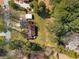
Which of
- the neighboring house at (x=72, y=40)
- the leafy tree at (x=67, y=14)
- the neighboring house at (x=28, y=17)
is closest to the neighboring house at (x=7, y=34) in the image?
the neighboring house at (x=28, y=17)

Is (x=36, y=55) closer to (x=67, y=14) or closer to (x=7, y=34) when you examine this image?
(x=7, y=34)

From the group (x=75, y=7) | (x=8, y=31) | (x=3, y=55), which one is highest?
(x=75, y=7)

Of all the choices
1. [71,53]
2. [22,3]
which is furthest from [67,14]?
[22,3]

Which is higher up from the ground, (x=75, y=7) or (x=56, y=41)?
(x=75, y=7)

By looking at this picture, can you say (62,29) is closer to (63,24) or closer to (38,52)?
(63,24)

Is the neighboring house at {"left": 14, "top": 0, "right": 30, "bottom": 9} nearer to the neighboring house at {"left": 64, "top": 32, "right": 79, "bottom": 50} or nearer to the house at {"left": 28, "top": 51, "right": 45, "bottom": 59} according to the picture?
the house at {"left": 28, "top": 51, "right": 45, "bottom": 59}

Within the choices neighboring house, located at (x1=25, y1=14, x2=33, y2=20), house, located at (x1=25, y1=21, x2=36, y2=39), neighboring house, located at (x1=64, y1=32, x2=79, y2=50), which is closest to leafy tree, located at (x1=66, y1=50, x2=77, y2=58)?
neighboring house, located at (x1=64, y1=32, x2=79, y2=50)

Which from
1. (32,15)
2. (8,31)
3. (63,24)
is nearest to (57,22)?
(63,24)
